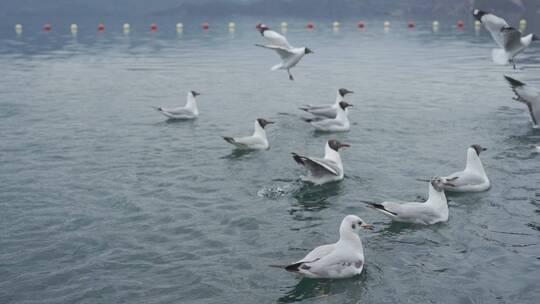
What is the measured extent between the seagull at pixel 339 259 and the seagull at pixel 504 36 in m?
12.0

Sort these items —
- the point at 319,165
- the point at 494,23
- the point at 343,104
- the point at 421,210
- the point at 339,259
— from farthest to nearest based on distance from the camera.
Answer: the point at 343,104 < the point at 494,23 < the point at 319,165 < the point at 421,210 < the point at 339,259

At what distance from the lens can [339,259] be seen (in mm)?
10266

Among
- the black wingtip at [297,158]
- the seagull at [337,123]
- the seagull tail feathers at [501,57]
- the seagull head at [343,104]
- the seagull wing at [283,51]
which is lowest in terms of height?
the seagull at [337,123]

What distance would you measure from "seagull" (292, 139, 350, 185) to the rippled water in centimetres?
28

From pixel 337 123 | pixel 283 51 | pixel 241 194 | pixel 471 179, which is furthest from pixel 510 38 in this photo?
pixel 241 194

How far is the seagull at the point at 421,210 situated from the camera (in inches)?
496

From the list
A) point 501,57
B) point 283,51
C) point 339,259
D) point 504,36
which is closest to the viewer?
point 339,259

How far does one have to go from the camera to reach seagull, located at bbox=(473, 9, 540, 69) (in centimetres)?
2021

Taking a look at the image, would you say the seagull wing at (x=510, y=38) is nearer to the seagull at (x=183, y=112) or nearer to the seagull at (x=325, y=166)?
the seagull at (x=325, y=166)

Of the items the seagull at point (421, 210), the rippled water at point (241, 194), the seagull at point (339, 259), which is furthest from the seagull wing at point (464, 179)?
the seagull at point (339, 259)

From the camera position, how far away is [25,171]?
1692 centimetres

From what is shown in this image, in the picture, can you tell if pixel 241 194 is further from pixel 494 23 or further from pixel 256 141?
pixel 494 23

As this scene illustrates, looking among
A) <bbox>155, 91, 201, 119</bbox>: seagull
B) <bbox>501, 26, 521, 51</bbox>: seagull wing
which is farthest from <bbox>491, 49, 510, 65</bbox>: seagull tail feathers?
<bbox>155, 91, 201, 119</bbox>: seagull

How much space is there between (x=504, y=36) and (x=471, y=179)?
8301 mm
